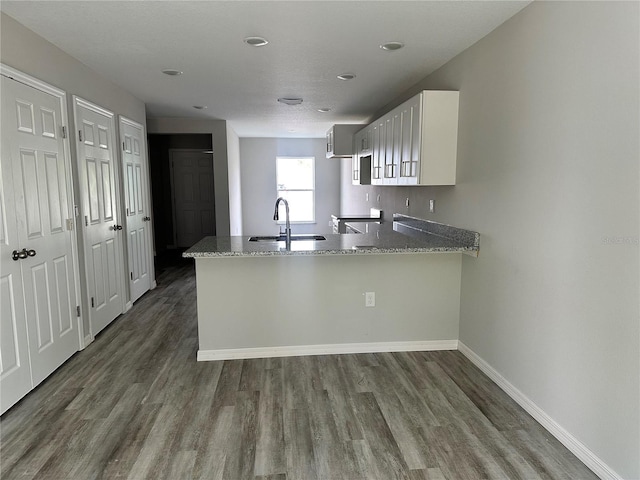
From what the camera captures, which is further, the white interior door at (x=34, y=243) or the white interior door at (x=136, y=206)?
the white interior door at (x=136, y=206)

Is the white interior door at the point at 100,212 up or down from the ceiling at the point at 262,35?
down

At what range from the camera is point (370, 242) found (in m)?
3.29

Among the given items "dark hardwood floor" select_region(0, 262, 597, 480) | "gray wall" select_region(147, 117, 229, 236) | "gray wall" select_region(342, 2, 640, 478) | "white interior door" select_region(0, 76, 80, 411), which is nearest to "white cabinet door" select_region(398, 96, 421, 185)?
"gray wall" select_region(342, 2, 640, 478)

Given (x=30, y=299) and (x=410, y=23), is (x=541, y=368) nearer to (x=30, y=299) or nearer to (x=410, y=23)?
(x=410, y=23)

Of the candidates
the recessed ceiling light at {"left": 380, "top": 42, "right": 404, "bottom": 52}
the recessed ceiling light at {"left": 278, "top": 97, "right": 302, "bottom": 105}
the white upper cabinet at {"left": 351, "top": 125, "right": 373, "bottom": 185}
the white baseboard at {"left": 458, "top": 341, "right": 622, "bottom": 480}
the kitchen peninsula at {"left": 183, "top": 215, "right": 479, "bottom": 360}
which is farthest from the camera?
the white upper cabinet at {"left": 351, "top": 125, "right": 373, "bottom": 185}

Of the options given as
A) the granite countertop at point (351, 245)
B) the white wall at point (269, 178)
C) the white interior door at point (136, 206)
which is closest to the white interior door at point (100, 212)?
the white interior door at point (136, 206)

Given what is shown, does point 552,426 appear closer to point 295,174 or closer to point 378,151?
point 378,151

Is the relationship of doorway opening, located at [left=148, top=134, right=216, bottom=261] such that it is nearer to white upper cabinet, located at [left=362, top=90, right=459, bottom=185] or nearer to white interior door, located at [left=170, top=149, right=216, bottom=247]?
white interior door, located at [left=170, top=149, right=216, bottom=247]

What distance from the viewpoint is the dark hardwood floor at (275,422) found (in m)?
2.00

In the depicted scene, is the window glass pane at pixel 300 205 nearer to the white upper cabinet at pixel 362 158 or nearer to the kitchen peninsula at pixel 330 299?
the white upper cabinet at pixel 362 158

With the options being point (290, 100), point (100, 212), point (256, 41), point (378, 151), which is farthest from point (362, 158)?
point (100, 212)

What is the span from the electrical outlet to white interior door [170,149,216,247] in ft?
19.2

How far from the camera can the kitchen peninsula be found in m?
3.21

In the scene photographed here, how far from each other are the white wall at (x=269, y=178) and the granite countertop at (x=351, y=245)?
595cm
